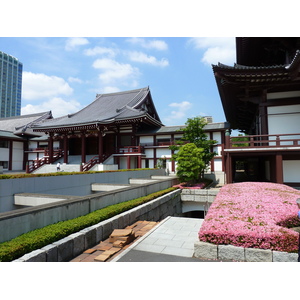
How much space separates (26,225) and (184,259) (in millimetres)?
3848

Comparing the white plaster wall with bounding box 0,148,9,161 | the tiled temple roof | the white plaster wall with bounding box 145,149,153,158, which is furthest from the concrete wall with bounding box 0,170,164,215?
the white plaster wall with bounding box 0,148,9,161

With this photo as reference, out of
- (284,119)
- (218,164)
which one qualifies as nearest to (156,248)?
(284,119)

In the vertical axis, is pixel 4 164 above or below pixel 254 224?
above

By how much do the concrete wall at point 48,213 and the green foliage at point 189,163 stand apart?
7.77 meters

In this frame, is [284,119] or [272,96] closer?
[284,119]

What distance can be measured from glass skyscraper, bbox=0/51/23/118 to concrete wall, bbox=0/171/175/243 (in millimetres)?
94215

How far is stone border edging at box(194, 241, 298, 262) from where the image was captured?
14.6ft

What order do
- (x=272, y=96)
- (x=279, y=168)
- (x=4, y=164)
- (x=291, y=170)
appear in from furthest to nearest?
(x=4, y=164) < (x=272, y=96) < (x=291, y=170) < (x=279, y=168)

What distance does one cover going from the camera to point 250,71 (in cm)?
1248

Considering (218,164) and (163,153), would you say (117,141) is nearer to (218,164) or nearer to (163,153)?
(163,153)

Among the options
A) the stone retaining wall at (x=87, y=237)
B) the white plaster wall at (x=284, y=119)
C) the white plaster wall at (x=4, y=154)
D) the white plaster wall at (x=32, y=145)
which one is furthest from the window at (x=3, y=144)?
the white plaster wall at (x=284, y=119)

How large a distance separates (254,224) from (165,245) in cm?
233

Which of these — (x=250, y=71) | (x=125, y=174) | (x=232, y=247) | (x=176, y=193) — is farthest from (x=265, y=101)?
(x=232, y=247)

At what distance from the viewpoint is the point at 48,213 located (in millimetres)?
5777
